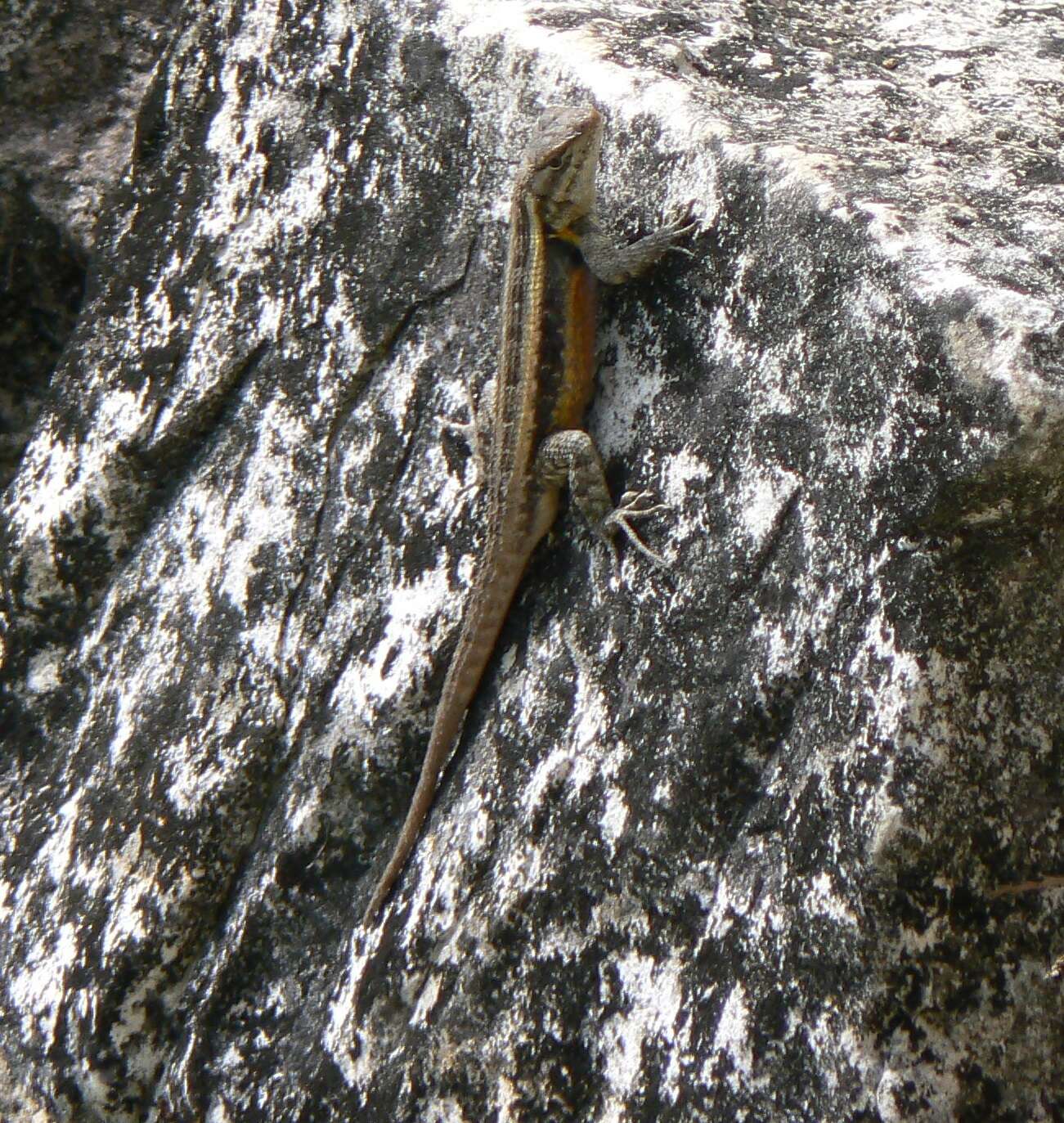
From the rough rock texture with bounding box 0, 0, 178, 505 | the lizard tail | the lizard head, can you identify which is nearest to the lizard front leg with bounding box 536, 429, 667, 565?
the lizard tail

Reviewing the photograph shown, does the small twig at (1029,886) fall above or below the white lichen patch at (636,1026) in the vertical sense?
above

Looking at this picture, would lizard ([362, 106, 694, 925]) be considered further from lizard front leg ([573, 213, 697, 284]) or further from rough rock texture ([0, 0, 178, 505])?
rough rock texture ([0, 0, 178, 505])

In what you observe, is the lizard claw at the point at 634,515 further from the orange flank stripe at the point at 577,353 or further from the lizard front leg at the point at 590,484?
the orange flank stripe at the point at 577,353

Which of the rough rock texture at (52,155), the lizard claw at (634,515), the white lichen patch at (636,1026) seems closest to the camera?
the white lichen patch at (636,1026)

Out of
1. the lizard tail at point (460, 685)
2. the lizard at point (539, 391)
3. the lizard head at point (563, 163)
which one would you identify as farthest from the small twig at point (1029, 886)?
the lizard head at point (563, 163)

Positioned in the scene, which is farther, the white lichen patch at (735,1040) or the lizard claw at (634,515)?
the lizard claw at (634,515)

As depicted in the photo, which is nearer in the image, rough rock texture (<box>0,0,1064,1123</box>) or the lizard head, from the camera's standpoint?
rough rock texture (<box>0,0,1064,1123</box>)

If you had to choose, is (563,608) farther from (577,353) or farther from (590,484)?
(577,353)

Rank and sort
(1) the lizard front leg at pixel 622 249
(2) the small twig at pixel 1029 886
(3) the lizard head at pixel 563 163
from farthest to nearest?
(3) the lizard head at pixel 563 163, (1) the lizard front leg at pixel 622 249, (2) the small twig at pixel 1029 886

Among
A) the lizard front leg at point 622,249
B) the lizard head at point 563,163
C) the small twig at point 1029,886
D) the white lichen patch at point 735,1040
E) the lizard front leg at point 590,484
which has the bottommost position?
the white lichen patch at point 735,1040
